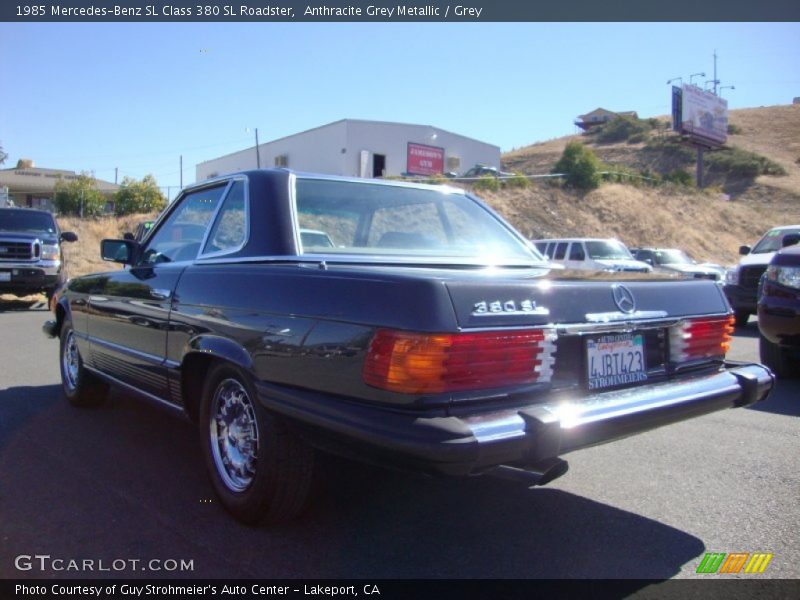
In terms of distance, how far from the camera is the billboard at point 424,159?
42438 millimetres

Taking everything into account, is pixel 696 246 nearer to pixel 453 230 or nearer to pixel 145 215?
pixel 145 215

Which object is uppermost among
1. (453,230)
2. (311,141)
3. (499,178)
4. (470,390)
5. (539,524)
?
(311,141)

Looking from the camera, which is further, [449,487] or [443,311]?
[449,487]

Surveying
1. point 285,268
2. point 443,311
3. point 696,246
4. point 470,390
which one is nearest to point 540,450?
point 470,390

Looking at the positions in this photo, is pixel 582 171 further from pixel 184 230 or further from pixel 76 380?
pixel 184 230

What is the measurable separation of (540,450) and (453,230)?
1.90m

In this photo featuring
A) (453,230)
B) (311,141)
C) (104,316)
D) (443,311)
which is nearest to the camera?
(443,311)

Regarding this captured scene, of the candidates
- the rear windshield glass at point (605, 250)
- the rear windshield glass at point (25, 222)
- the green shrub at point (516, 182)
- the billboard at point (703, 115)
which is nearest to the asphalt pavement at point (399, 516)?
the rear windshield glass at point (25, 222)

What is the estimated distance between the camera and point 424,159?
43.6 metres

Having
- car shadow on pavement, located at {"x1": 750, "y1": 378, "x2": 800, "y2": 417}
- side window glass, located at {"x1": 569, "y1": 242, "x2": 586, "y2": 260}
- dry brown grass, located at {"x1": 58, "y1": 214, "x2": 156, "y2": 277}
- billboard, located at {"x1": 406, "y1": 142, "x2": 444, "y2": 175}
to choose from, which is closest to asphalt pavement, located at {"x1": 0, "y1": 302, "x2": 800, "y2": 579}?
car shadow on pavement, located at {"x1": 750, "y1": 378, "x2": 800, "y2": 417}

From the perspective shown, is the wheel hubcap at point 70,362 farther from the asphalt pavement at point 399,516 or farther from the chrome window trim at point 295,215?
the chrome window trim at point 295,215

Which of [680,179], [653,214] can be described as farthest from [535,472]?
[680,179]

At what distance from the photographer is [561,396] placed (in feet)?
8.96

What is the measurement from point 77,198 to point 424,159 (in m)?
20.8
